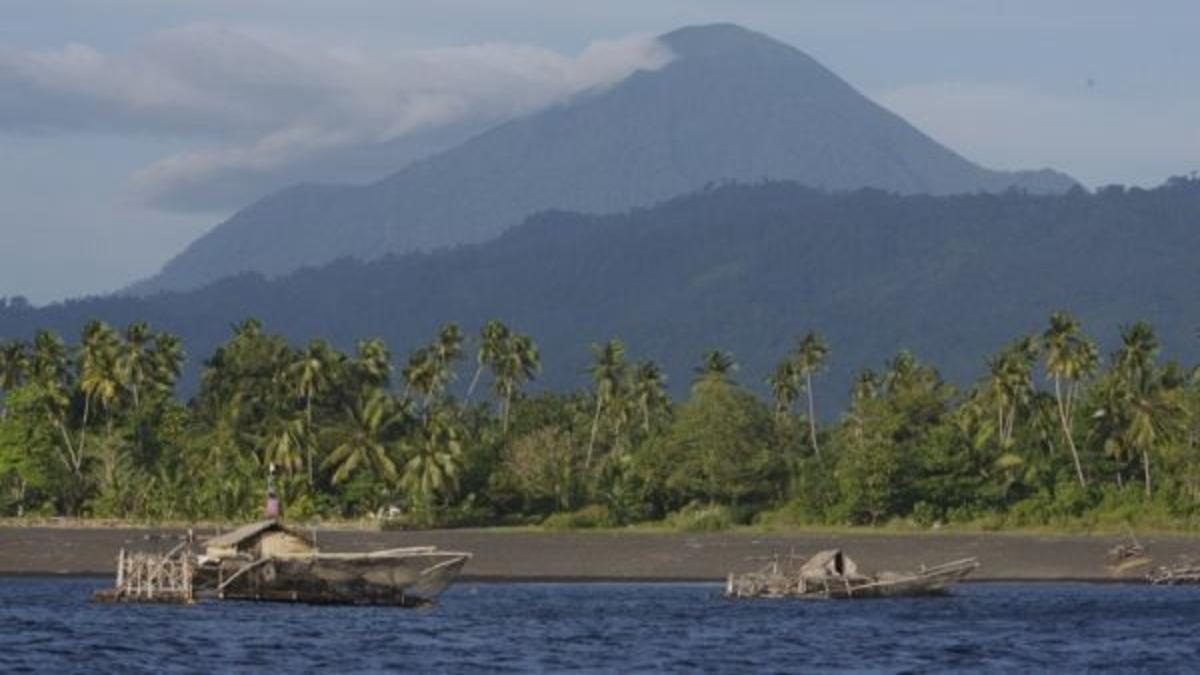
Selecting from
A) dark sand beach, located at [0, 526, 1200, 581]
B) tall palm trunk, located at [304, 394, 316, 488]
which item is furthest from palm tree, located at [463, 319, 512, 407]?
dark sand beach, located at [0, 526, 1200, 581]

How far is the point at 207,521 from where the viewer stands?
148500mm

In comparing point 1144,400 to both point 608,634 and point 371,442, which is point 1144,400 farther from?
point 608,634

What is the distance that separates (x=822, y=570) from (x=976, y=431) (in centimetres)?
5696

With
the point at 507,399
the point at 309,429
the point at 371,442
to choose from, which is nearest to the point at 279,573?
the point at 371,442

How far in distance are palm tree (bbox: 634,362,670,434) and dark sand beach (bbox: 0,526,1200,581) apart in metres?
47.2

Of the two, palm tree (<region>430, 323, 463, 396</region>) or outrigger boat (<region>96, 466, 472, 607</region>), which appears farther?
palm tree (<region>430, 323, 463, 396</region>)

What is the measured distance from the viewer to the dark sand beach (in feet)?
413

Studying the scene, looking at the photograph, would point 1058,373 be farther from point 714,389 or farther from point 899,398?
point 714,389

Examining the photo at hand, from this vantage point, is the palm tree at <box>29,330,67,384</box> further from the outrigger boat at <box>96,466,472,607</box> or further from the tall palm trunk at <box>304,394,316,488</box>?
the outrigger boat at <box>96,466,472,607</box>

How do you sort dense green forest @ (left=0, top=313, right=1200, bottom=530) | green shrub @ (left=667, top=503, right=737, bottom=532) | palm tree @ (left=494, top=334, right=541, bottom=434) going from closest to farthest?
green shrub @ (left=667, top=503, right=737, bottom=532) → dense green forest @ (left=0, top=313, right=1200, bottom=530) → palm tree @ (left=494, top=334, right=541, bottom=434)

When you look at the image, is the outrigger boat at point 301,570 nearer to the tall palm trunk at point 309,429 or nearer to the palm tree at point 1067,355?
the tall palm trunk at point 309,429

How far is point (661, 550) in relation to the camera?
134625 mm

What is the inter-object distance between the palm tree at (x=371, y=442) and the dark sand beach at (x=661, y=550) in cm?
1541

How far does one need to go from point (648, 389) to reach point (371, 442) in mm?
36833
